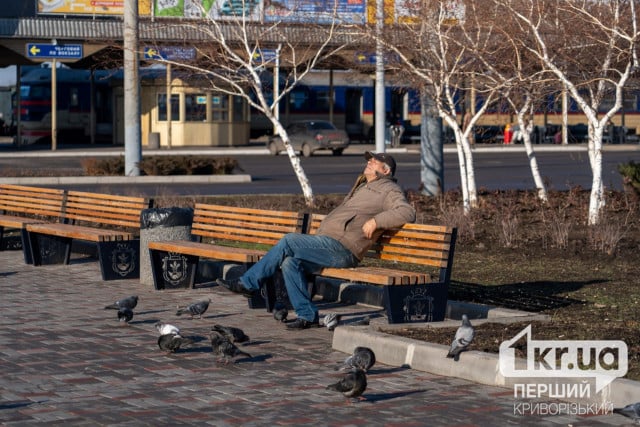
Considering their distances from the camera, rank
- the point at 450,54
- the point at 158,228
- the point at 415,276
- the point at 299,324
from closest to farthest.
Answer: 1. the point at 415,276
2. the point at 299,324
3. the point at 158,228
4. the point at 450,54

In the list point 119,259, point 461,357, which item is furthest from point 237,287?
point 119,259

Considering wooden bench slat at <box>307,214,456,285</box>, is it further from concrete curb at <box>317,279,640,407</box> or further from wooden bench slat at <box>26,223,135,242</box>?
wooden bench slat at <box>26,223,135,242</box>

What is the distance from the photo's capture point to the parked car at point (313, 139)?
4734cm

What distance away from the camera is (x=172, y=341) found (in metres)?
8.65

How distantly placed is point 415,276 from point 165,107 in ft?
144

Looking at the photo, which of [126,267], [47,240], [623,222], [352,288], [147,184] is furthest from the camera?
[147,184]

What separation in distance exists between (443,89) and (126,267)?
779 centimetres

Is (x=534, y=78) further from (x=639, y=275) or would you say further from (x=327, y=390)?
(x=327, y=390)

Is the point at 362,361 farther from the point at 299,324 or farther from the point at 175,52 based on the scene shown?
the point at 175,52

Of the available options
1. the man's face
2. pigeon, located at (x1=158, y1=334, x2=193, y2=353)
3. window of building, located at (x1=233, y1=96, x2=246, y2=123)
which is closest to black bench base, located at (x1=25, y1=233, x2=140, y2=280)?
the man's face

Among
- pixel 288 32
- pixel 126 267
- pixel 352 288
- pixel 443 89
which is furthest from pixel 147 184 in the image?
pixel 352 288

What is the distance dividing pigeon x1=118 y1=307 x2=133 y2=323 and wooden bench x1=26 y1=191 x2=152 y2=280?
2991 mm

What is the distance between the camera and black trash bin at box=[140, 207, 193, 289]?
41.4 ft

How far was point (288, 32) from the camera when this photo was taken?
21.8m
